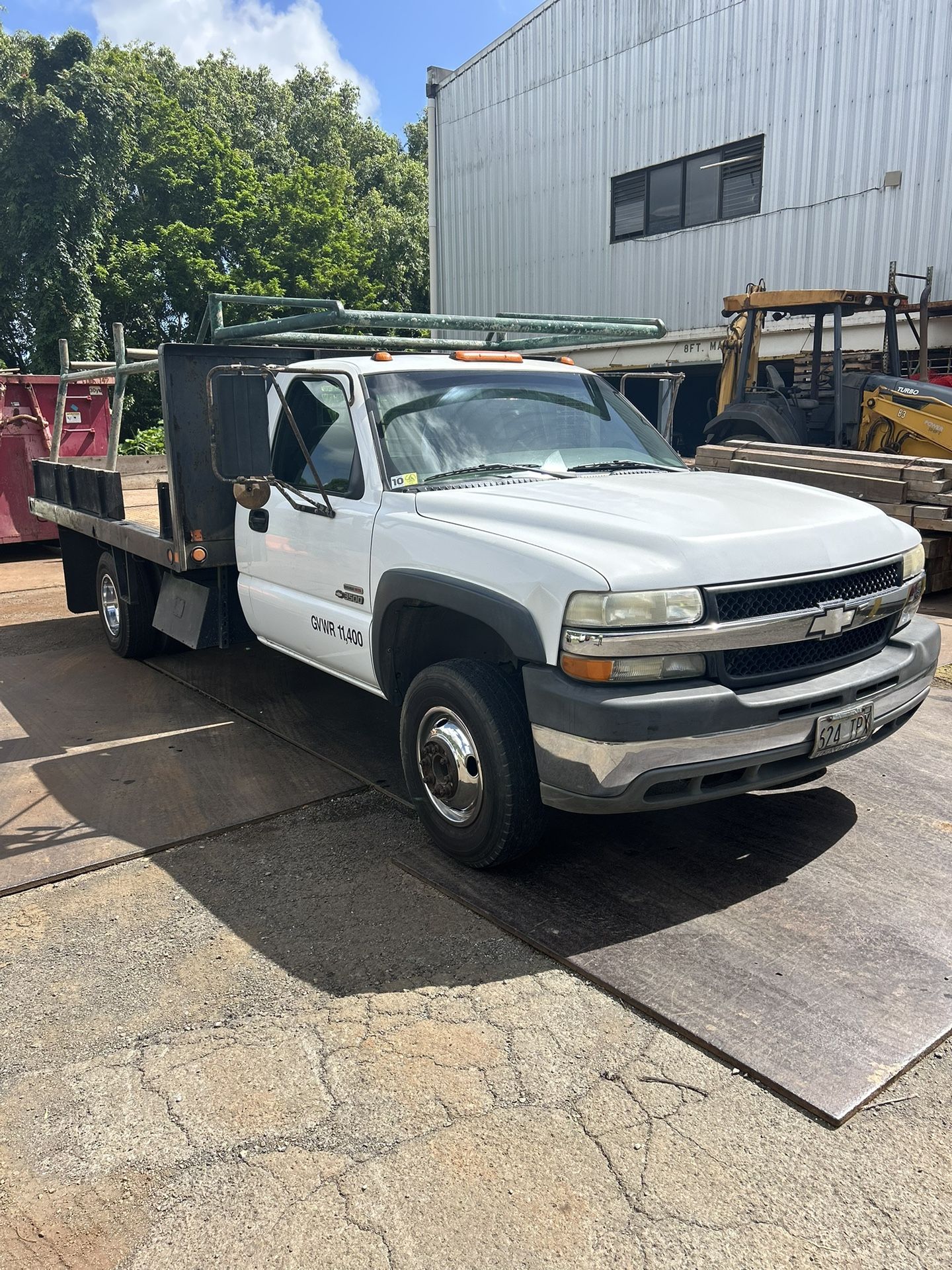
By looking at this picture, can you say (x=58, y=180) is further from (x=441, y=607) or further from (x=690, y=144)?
(x=441, y=607)

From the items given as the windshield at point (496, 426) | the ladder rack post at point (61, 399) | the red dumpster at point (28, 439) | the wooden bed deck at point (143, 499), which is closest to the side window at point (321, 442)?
the windshield at point (496, 426)

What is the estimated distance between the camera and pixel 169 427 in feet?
18.1

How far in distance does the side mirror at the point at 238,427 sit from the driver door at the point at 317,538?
0.83 ft

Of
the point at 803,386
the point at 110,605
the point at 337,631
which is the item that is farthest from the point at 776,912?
the point at 803,386

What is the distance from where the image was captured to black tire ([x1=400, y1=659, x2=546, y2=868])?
3.66 m

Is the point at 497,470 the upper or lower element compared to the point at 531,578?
upper

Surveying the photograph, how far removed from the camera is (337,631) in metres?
4.79

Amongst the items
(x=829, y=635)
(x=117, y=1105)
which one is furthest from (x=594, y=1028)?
(x=829, y=635)

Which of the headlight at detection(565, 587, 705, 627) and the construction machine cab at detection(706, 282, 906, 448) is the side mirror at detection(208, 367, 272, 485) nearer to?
the headlight at detection(565, 587, 705, 627)

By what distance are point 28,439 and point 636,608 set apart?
10282 mm

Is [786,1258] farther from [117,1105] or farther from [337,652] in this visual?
[337,652]

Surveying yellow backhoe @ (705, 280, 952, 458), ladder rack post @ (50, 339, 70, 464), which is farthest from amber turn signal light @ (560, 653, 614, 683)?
yellow backhoe @ (705, 280, 952, 458)

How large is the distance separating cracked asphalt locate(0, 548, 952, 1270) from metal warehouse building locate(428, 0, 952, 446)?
13.3m

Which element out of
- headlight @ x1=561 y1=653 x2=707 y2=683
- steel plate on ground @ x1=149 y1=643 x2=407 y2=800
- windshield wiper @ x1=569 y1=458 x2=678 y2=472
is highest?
windshield wiper @ x1=569 y1=458 x2=678 y2=472
